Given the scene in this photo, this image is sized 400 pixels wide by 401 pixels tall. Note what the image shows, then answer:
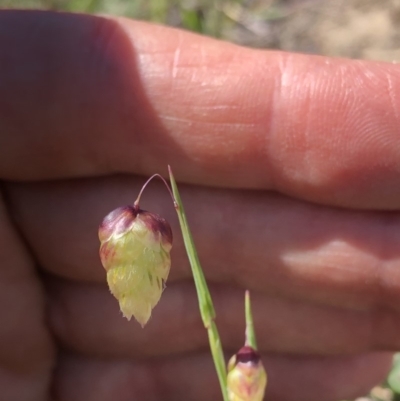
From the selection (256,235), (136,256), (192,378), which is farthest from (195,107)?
(192,378)

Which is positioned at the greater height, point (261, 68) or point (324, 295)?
point (261, 68)

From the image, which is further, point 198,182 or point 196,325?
point 196,325

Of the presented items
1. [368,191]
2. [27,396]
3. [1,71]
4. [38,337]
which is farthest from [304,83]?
[27,396]

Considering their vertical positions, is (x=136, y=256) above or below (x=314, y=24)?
above

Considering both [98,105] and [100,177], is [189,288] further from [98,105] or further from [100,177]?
[98,105]

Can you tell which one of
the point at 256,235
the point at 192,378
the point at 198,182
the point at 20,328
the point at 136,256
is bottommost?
the point at 192,378

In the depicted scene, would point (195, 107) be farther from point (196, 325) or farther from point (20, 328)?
point (20, 328)

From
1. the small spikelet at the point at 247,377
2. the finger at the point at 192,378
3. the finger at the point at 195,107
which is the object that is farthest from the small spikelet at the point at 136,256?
the finger at the point at 192,378
